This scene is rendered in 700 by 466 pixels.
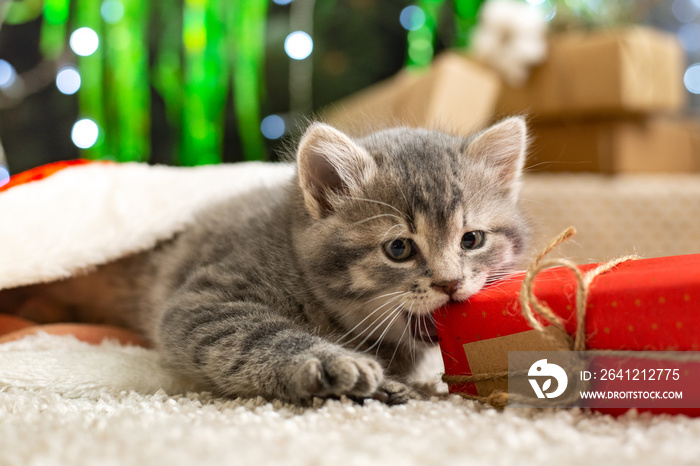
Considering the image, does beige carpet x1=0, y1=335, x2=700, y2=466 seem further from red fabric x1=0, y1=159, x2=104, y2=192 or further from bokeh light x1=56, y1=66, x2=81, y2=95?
bokeh light x1=56, y1=66, x2=81, y2=95

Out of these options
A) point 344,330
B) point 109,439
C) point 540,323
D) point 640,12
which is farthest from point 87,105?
point 640,12

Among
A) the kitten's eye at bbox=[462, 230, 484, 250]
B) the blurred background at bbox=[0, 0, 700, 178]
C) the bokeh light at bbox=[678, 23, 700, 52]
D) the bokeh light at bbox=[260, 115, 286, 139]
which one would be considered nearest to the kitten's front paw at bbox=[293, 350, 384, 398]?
the kitten's eye at bbox=[462, 230, 484, 250]

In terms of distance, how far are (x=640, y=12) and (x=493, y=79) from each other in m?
1.53

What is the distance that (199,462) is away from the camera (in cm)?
68

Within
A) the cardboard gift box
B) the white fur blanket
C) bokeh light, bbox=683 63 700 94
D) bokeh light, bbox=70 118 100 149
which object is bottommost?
the white fur blanket

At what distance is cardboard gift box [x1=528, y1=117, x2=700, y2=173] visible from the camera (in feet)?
8.90

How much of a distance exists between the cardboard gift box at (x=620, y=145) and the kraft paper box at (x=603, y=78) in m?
0.08

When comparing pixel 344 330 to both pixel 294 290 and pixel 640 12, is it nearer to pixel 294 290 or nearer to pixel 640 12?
pixel 294 290

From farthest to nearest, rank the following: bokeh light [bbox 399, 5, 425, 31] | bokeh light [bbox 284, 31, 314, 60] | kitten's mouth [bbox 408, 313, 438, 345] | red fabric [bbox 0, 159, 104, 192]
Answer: bokeh light [bbox 399, 5, 425, 31]
bokeh light [bbox 284, 31, 314, 60]
red fabric [bbox 0, 159, 104, 192]
kitten's mouth [bbox 408, 313, 438, 345]

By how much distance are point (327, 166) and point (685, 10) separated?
363 cm

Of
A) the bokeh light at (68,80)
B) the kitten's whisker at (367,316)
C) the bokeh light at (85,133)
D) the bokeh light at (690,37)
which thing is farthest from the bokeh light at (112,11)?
the bokeh light at (690,37)

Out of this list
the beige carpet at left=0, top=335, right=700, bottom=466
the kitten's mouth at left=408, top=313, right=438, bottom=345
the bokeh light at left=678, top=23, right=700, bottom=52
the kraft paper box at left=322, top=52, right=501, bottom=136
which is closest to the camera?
the beige carpet at left=0, top=335, right=700, bottom=466

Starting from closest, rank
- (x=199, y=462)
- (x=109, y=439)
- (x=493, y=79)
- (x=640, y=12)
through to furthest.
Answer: (x=199, y=462) < (x=109, y=439) < (x=493, y=79) < (x=640, y=12)

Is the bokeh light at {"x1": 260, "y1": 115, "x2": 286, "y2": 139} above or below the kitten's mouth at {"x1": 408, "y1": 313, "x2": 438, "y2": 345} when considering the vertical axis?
above
